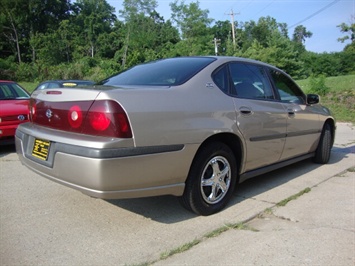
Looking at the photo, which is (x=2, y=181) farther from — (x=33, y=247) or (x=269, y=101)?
(x=269, y=101)

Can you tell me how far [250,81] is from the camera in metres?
3.91

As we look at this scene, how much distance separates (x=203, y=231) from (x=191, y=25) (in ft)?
215

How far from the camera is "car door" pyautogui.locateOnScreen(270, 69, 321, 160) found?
170 inches

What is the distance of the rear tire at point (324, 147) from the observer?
525 centimetres

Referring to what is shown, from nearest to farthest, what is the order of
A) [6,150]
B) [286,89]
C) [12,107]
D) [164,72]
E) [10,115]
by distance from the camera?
[164,72] < [286,89] < [10,115] < [12,107] < [6,150]

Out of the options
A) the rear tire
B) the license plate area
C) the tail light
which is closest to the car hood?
the license plate area

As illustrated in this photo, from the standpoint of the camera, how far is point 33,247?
106 inches

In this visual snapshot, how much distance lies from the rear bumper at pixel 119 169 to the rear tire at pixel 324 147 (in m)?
3.03

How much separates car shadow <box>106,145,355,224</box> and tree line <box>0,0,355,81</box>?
29.7 metres

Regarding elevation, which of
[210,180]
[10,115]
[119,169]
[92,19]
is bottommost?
[210,180]

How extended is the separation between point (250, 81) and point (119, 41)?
58397mm

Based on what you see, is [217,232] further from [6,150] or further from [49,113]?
[6,150]

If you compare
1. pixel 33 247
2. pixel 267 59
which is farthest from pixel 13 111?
pixel 267 59

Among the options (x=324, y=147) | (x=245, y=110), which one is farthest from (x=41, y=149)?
(x=324, y=147)
